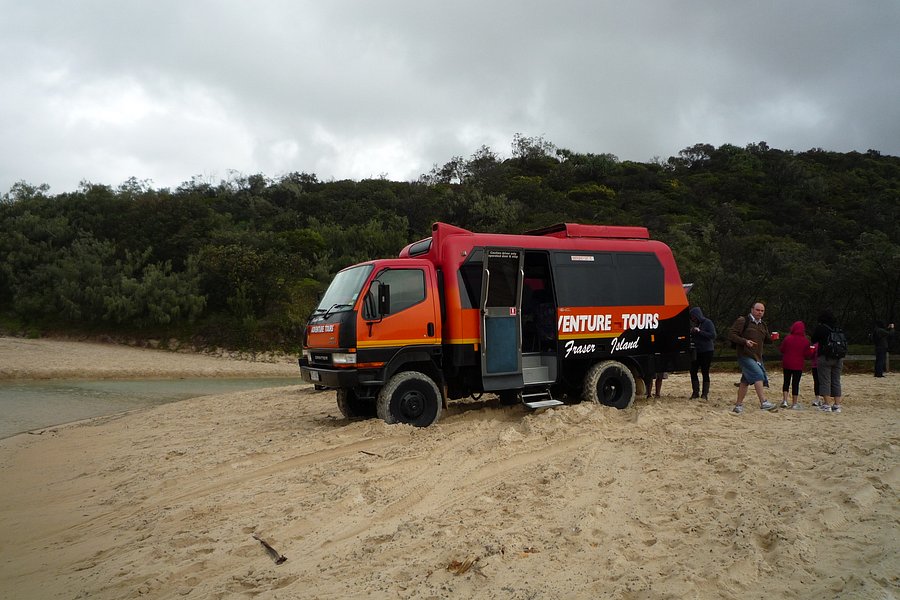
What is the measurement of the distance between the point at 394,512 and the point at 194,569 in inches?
65.5

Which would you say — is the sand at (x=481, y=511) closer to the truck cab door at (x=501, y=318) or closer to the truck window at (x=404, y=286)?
the truck cab door at (x=501, y=318)

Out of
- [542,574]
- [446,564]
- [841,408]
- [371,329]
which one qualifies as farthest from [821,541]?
[841,408]

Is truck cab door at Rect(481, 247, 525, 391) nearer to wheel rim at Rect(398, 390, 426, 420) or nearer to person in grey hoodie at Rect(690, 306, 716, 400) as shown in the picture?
wheel rim at Rect(398, 390, 426, 420)

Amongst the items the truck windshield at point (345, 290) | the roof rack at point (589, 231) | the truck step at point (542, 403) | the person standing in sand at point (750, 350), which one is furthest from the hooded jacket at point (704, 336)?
the truck windshield at point (345, 290)

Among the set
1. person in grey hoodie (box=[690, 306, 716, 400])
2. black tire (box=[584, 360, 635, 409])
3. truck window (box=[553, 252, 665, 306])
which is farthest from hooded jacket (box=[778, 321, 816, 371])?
black tire (box=[584, 360, 635, 409])

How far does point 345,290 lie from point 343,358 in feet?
3.89

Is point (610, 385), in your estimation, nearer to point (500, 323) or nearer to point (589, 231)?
point (500, 323)

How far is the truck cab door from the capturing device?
954 centimetres

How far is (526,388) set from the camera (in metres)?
10.3

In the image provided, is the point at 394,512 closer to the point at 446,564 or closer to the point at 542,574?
the point at 446,564

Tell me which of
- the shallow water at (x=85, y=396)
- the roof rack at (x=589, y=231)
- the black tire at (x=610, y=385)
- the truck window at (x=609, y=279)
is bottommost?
the shallow water at (x=85, y=396)

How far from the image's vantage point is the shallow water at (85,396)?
46.2 feet

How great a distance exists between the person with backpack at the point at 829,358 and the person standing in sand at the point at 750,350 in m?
0.82

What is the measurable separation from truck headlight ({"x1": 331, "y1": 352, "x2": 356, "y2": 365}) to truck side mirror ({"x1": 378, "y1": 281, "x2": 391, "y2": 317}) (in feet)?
2.38
